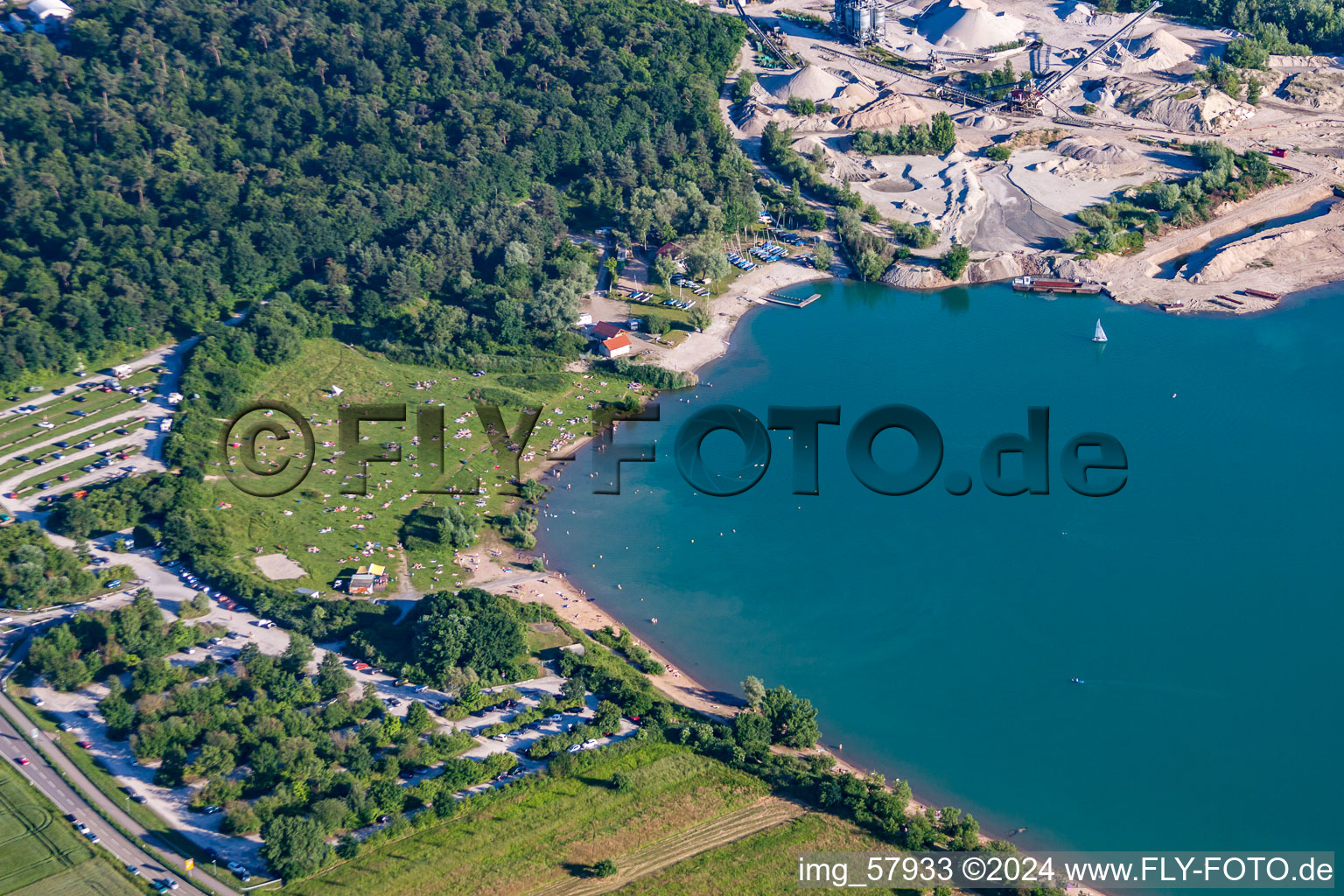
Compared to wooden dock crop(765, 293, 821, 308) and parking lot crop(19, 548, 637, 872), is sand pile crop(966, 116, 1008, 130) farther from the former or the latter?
parking lot crop(19, 548, 637, 872)

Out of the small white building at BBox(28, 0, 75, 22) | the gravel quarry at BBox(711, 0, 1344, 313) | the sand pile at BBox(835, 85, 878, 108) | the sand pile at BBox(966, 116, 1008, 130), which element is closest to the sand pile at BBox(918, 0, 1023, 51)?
the gravel quarry at BBox(711, 0, 1344, 313)

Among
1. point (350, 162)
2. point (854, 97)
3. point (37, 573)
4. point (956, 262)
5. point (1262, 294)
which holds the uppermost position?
point (854, 97)

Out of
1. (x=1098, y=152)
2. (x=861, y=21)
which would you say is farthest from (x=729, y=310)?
(x=861, y=21)

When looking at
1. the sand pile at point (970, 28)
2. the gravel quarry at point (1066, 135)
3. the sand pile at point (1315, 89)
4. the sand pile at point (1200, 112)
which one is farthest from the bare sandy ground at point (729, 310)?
the sand pile at point (1315, 89)

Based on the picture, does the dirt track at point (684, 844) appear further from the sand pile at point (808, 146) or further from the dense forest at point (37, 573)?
the sand pile at point (808, 146)

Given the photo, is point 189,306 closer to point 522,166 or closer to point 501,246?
point 501,246

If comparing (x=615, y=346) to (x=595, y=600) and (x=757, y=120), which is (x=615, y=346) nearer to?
(x=595, y=600)
